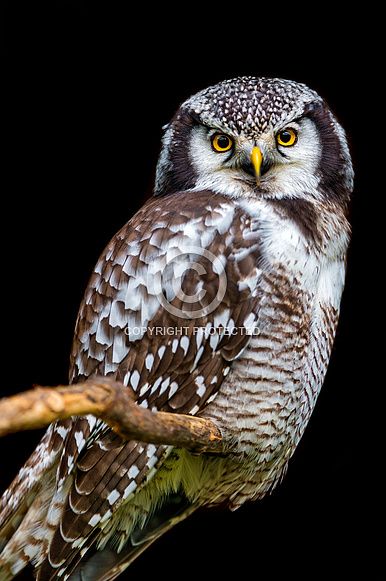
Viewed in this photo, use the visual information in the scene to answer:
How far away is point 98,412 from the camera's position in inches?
75.0

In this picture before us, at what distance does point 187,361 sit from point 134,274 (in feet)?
1.01

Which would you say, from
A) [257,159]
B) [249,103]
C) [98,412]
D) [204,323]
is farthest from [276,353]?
[98,412]

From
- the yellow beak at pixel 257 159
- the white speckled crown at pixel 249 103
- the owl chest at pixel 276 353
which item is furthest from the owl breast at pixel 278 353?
the white speckled crown at pixel 249 103

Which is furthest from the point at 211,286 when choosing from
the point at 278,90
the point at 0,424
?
the point at 0,424

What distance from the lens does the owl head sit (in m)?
2.63

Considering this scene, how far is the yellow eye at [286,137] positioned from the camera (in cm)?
267

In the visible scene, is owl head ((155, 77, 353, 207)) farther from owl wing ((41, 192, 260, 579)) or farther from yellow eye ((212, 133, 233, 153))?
owl wing ((41, 192, 260, 579))

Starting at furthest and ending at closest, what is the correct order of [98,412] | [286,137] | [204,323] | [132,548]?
[132,548] < [286,137] < [204,323] < [98,412]

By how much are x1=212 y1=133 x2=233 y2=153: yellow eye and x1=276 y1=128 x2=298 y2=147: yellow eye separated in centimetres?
14

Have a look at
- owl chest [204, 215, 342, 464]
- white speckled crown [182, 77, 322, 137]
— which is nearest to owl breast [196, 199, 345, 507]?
owl chest [204, 215, 342, 464]

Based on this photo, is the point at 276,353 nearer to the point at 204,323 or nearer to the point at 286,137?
the point at 204,323

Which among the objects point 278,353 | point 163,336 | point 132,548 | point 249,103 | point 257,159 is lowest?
point 132,548

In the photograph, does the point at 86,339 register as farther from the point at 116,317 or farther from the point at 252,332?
the point at 252,332

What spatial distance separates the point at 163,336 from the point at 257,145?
606 mm
